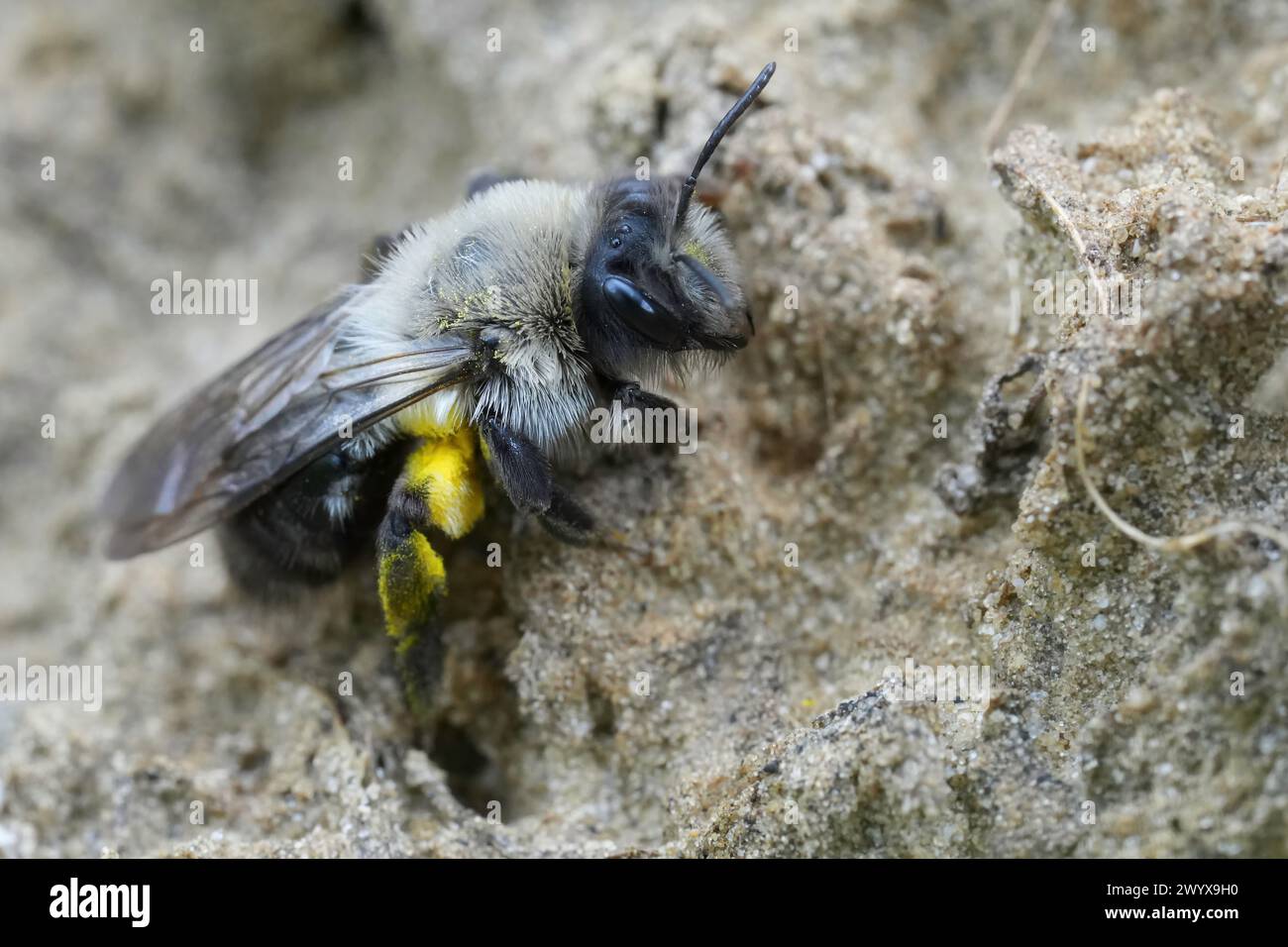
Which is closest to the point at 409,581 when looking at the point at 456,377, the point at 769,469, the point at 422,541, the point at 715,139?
the point at 422,541

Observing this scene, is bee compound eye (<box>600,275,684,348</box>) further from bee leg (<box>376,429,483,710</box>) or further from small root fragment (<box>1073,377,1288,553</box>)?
small root fragment (<box>1073,377,1288,553</box>)

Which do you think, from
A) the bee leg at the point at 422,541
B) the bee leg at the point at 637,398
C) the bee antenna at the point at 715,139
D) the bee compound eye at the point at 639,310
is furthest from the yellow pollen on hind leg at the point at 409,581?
the bee antenna at the point at 715,139

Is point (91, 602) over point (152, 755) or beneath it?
over

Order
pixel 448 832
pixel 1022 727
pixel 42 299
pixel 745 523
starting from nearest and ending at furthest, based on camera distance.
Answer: pixel 1022 727 < pixel 448 832 < pixel 745 523 < pixel 42 299

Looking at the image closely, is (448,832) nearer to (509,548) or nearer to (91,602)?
(509,548)

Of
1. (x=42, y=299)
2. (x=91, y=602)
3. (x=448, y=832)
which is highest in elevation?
(x=42, y=299)

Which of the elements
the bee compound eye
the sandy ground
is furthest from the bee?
the sandy ground

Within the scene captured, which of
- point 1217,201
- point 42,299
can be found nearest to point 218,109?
point 42,299

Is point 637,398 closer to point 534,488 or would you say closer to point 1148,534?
point 534,488
